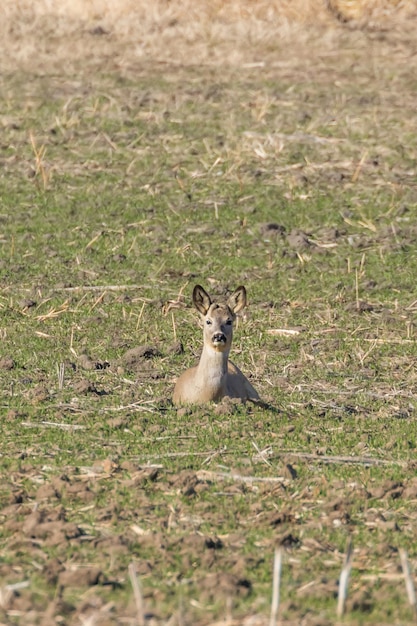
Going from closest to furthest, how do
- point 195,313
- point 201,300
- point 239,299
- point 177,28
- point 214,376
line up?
1. point 214,376
2. point 201,300
3. point 239,299
4. point 195,313
5. point 177,28

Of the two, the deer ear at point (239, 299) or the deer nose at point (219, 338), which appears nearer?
the deer nose at point (219, 338)

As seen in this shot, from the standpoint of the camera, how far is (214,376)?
34.0 ft

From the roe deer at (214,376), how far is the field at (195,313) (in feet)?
0.70

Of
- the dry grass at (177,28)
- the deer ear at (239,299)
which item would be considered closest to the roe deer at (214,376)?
the deer ear at (239,299)

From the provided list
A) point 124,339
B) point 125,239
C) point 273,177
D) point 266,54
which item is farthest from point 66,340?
point 266,54

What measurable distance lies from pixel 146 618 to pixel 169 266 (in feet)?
28.5

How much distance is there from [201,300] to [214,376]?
2.32ft

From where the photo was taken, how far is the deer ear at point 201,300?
35.0ft

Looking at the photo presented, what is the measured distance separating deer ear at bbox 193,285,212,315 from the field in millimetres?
745

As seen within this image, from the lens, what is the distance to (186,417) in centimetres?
995

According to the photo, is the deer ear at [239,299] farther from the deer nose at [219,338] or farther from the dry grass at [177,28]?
the dry grass at [177,28]

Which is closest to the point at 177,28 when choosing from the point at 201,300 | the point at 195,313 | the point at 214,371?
the point at 195,313

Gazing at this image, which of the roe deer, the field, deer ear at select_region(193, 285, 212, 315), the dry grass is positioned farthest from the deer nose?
the dry grass

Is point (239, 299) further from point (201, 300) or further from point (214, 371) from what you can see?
point (214, 371)
